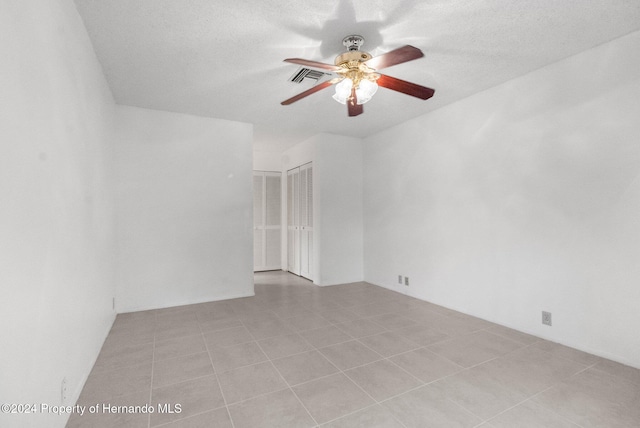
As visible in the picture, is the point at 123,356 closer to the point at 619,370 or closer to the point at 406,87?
the point at 406,87

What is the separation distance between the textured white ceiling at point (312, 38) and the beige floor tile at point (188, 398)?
2.58m

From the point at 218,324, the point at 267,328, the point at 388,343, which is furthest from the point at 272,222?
the point at 388,343

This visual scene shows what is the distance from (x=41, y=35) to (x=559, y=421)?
346cm

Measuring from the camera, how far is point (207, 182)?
4.07 meters

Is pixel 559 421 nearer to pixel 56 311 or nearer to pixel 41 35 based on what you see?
pixel 56 311

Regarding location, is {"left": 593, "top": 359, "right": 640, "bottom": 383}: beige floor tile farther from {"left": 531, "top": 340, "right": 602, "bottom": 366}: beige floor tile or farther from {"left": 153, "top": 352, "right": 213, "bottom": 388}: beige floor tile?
{"left": 153, "top": 352, "right": 213, "bottom": 388}: beige floor tile

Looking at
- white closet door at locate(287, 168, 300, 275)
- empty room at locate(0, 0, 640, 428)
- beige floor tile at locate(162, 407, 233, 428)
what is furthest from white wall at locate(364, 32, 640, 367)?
beige floor tile at locate(162, 407, 233, 428)

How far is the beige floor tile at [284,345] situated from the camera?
2525 millimetres

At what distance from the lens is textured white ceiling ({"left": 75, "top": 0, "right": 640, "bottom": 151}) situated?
196 cm

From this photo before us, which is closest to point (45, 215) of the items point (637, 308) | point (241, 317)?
point (241, 317)

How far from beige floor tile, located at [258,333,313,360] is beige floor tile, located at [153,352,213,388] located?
49cm

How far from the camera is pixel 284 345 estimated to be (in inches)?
106

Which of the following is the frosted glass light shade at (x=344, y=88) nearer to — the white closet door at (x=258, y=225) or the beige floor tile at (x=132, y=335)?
the beige floor tile at (x=132, y=335)

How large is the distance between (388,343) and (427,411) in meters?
0.93
